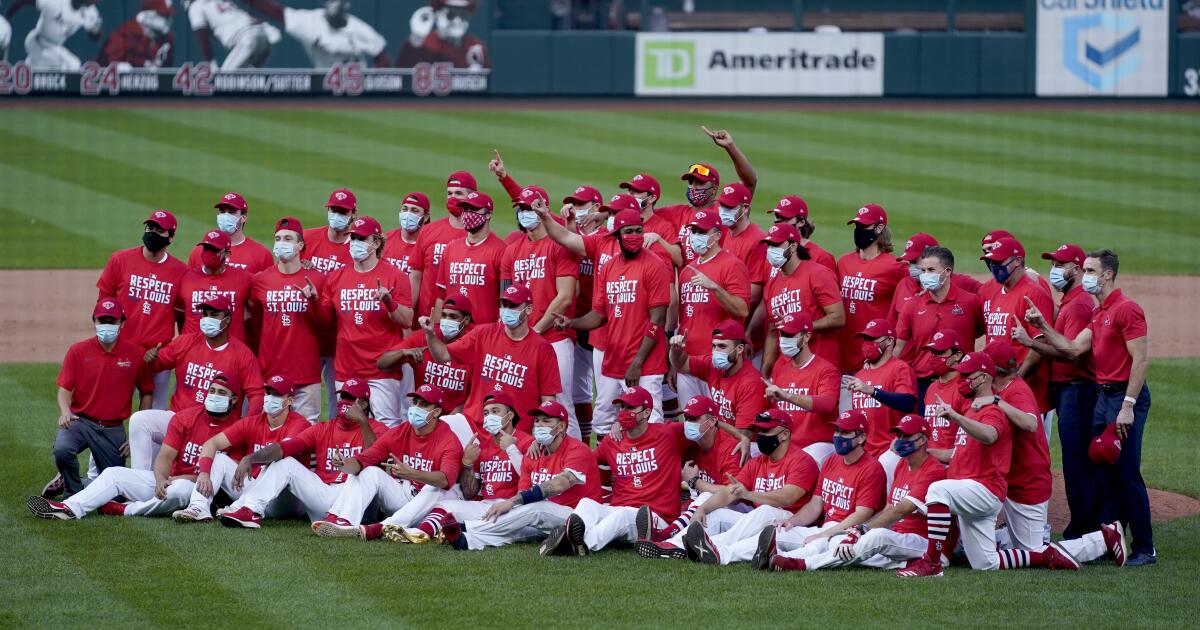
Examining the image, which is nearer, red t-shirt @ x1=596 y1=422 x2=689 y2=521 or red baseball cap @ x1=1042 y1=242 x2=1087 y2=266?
red baseball cap @ x1=1042 y1=242 x2=1087 y2=266

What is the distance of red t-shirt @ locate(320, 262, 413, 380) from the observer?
32.4 feet

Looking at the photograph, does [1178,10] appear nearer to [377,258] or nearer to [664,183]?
[664,183]

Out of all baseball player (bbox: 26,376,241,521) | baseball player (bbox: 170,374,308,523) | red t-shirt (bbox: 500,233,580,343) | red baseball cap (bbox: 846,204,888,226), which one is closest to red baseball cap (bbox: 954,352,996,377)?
red baseball cap (bbox: 846,204,888,226)

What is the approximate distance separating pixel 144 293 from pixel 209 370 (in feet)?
3.07

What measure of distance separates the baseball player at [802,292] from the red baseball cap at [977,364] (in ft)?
4.19

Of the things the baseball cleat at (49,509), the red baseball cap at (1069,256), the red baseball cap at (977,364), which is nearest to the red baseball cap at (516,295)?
the red baseball cap at (977,364)

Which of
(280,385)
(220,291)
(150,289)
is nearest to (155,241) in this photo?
(150,289)

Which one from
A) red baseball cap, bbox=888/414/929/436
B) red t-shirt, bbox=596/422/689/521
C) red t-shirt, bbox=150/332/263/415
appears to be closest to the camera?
red baseball cap, bbox=888/414/929/436

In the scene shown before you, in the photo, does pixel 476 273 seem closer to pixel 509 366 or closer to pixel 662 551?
pixel 509 366

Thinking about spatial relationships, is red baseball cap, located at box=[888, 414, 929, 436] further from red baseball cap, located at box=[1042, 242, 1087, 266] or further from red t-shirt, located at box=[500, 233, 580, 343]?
red t-shirt, located at box=[500, 233, 580, 343]

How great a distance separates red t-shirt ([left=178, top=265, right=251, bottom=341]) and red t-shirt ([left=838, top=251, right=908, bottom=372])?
12.3 ft

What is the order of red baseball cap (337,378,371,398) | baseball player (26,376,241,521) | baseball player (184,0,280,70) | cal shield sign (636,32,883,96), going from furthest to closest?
cal shield sign (636,32,883,96) < baseball player (184,0,280,70) < red baseball cap (337,378,371,398) < baseball player (26,376,241,521)

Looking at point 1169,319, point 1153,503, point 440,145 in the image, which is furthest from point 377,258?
point 440,145

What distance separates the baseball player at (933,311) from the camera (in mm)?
8969
